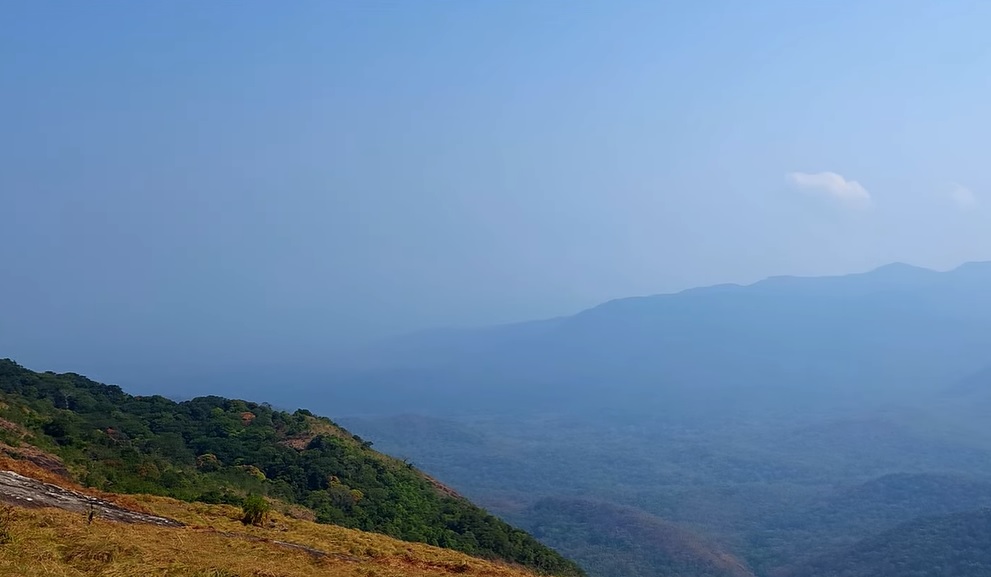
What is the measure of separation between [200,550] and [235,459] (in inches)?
674

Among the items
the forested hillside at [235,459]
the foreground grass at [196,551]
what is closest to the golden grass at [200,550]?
the foreground grass at [196,551]

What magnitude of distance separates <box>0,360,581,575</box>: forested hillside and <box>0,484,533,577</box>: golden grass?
3.74 meters

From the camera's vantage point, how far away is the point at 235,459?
1081 inches

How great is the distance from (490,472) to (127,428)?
8848 cm

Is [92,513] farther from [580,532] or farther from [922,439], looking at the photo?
[922,439]

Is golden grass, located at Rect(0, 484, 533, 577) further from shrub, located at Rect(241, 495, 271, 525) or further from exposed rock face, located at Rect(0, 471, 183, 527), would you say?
exposed rock face, located at Rect(0, 471, 183, 527)

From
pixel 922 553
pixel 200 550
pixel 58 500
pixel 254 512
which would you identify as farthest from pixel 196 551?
pixel 922 553

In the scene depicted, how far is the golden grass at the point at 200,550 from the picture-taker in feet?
31.6

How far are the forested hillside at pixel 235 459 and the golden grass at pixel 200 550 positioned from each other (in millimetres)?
3741

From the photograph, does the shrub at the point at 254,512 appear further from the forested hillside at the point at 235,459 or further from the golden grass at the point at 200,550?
the forested hillside at the point at 235,459

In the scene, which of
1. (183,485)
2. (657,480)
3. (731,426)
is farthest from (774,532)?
(731,426)

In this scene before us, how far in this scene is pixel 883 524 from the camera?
74.8m

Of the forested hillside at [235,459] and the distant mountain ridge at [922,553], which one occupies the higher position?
the forested hillside at [235,459]

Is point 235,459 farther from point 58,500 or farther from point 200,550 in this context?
point 200,550
